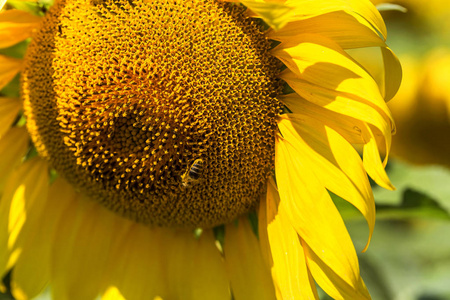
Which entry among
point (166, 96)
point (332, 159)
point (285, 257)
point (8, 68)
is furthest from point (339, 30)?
point (8, 68)

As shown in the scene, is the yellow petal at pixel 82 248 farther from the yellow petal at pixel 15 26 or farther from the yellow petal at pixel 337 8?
the yellow petal at pixel 337 8

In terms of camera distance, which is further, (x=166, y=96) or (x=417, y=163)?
(x=417, y=163)

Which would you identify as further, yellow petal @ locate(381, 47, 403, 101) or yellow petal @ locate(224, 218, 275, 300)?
yellow petal @ locate(224, 218, 275, 300)

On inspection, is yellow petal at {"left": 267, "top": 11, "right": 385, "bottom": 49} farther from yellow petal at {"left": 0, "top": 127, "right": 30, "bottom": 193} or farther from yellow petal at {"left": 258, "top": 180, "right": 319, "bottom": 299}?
yellow petal at {"left": 0, "top": 127, "right": 30, "bottom": 193}

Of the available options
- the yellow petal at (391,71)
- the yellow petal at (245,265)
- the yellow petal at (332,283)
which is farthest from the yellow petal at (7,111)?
the yellow petal at (391,71)

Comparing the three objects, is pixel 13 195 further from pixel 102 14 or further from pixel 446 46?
pixel 446 46

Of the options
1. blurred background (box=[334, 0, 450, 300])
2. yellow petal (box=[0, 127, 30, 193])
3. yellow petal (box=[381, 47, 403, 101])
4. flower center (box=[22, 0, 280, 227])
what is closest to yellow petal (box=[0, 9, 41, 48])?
flower center (box=[22, 0, 280, 227])

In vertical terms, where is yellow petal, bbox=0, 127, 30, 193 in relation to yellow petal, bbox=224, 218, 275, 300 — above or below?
above

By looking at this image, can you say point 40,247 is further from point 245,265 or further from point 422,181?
point 422,181
